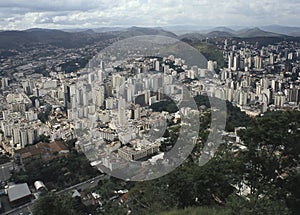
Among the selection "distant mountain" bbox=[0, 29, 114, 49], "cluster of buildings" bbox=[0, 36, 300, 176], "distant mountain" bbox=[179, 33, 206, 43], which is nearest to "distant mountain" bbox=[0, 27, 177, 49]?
"distant mountain" bbox=[0, 29, 114, 49]

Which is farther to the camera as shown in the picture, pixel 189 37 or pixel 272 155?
pixel 189 37

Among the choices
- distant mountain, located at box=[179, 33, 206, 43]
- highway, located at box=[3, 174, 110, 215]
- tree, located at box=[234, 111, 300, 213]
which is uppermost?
distant mountain, located at box=[179, 33, 206, 43]

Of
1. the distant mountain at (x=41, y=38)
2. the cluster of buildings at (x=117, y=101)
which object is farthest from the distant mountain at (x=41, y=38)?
the cluster of buildings at (x=117, y=101)

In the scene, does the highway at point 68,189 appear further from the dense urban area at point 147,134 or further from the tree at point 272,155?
the tree at point 272,155

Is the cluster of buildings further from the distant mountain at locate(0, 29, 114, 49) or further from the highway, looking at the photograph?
the distant mountain at locate(0, 29, 114, 49)

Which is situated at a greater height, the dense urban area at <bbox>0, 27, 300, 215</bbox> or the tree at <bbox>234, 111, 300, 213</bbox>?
the tree at <bbox>234, 111, 300, 213</bbox>

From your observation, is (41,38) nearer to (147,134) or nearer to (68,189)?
(147,134)

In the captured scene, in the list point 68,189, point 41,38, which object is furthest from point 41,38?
point 68,189

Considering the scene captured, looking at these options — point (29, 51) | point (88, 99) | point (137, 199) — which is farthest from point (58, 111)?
point (29, 51)

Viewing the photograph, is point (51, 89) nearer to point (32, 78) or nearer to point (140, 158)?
point (32, 78)
